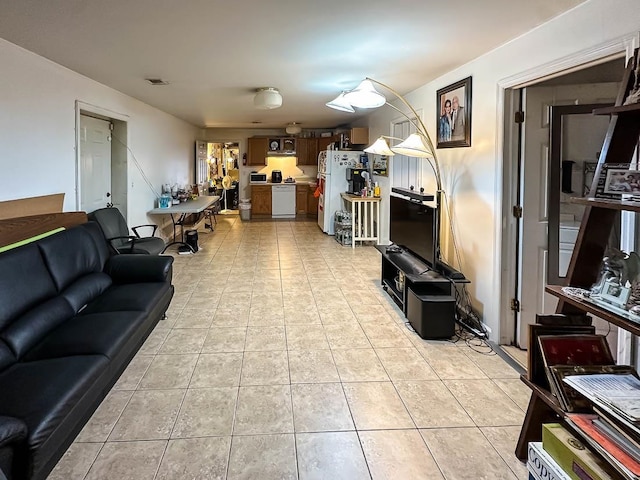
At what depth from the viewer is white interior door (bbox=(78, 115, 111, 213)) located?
4.82 metres

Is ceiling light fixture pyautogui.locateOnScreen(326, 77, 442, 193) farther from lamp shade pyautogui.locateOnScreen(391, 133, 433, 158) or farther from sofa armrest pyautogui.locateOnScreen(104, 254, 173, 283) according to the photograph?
sofa armrest pyautogui.locateOnScreen(104, 254, 173, 283)

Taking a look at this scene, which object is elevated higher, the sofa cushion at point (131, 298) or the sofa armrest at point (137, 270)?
the sofa armrest at point (137, 270)

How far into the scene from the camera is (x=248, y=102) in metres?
6.23

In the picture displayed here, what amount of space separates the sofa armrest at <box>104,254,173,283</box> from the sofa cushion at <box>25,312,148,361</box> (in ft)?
2.65

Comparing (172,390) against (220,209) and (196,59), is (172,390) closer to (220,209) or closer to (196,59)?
(196,59)

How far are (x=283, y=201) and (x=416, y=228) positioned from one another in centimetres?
714

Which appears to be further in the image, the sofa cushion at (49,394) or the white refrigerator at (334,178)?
the white refrigerator at (334,178)

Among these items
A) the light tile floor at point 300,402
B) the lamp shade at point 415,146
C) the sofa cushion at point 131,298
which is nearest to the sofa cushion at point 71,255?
the sofa cushion at point 131,298

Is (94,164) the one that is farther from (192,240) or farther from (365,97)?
(365,97)

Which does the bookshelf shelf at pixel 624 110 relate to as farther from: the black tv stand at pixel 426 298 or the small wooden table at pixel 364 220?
the small wooden table at pixel 364 220

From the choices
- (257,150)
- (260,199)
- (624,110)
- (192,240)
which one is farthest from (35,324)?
(257,150)

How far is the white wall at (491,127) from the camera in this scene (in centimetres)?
226

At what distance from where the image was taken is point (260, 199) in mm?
10930

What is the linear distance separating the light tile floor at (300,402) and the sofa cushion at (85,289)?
21.6 inches
